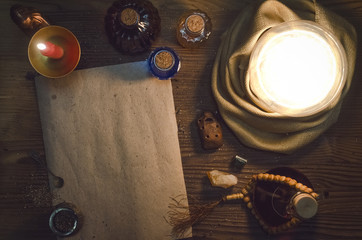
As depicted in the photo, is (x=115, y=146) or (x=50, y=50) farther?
(x=115, y=146)

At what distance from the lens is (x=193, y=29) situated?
65cm

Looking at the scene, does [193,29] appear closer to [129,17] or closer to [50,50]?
[129,17]

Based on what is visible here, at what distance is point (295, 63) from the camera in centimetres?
58

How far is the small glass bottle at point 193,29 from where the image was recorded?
2.13 feet

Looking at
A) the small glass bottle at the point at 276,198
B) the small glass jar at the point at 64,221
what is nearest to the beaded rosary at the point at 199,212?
the small glass bottle at the point at 276,198

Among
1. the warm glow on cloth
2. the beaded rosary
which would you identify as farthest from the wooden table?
the warm glow on cloth

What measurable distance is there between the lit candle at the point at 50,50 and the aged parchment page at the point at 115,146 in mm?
75

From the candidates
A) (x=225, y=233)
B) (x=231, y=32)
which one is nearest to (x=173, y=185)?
(x=225, y=233)

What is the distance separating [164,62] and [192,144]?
23 cm

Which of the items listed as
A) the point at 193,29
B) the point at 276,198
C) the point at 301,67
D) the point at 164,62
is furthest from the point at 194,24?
the point at 276,198

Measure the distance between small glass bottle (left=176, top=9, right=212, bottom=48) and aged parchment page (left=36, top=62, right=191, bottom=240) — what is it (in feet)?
0.40

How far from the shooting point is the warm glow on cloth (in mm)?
570

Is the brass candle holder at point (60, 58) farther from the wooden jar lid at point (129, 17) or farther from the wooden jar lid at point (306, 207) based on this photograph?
the wooden jar lid at point (306, 207)

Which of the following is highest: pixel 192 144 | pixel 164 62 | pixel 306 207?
pixel 164 62
